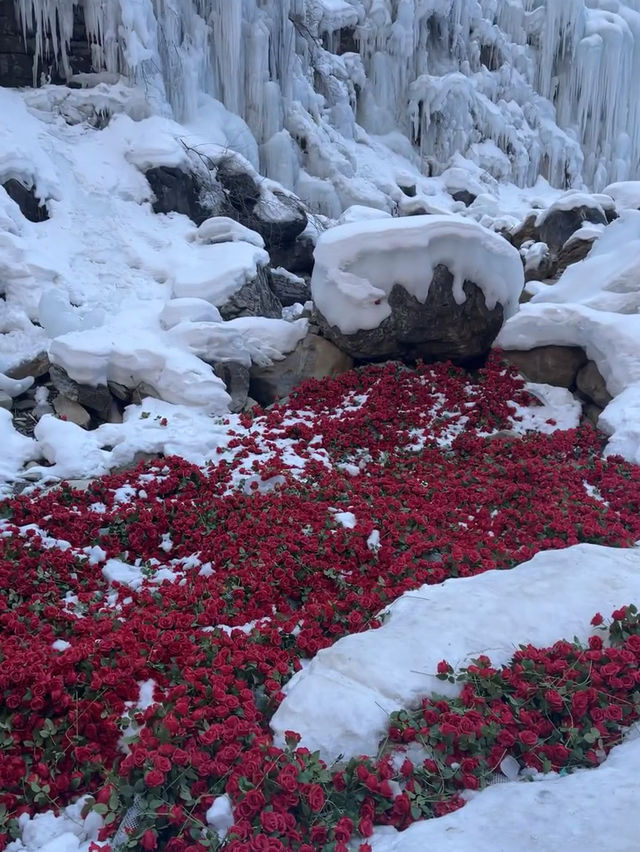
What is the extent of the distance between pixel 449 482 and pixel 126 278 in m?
5.83

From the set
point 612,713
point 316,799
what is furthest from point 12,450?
point 612,713

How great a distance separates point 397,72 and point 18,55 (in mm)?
15142

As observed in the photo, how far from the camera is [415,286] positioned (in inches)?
267

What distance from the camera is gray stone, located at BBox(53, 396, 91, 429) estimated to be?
6258 millimetres

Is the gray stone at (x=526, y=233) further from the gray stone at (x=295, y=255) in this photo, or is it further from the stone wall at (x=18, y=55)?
the stone wall at (x=18, y=55)

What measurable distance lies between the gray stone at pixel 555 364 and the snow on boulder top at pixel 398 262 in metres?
0.73

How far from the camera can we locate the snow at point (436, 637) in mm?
2330

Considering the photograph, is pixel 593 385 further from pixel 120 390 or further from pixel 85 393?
pixel 85 393

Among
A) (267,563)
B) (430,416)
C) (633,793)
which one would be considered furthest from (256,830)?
(430,416)

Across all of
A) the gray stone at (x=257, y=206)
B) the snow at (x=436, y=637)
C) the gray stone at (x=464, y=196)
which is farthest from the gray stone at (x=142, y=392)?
the gray stone at (x=464, y=196)

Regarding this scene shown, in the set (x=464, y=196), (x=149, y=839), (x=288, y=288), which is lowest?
(x=464, y=196)

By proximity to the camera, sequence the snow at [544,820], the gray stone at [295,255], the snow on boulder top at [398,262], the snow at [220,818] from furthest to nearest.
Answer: the gray stone at [295,255] → the snow on boulder top at [398,262] → the snow at [220,818] → the snow at [544,820]

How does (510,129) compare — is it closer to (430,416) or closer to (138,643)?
(430,416)

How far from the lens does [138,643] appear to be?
2850 mm
